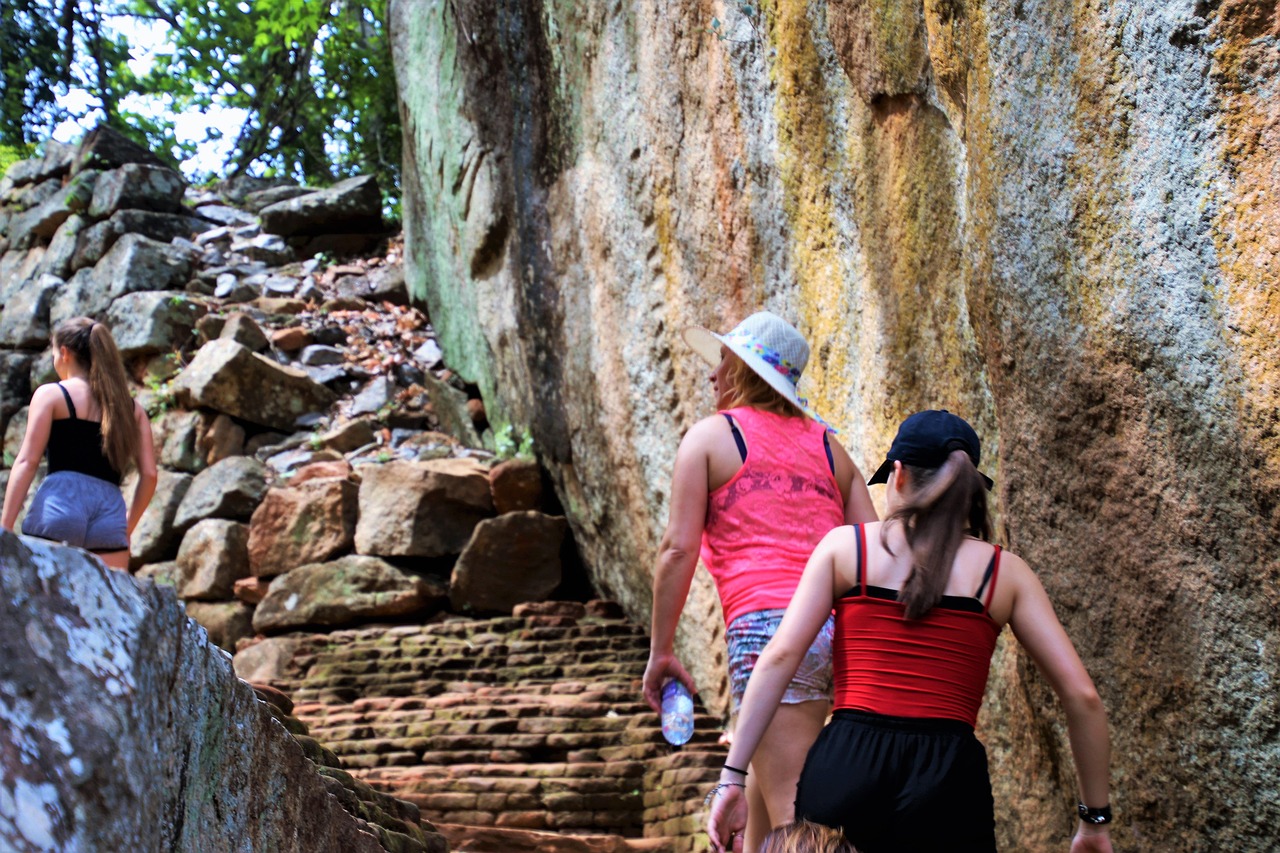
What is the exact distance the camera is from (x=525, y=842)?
6.66 m

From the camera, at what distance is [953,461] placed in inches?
111

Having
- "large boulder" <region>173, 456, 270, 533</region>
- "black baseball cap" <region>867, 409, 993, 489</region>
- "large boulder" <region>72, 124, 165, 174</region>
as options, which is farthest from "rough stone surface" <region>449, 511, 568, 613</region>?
"large boulder" <region>72, 124, 165, 174</region>

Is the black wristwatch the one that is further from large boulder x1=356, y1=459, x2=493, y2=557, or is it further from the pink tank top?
large boulder x1=356, y1=459, x2=493, y2=557

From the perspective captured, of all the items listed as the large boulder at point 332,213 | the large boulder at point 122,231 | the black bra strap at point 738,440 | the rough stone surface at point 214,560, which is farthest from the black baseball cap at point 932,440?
the large boulder at point 332,213

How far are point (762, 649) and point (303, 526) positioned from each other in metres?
9.12

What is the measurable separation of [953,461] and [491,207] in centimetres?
922

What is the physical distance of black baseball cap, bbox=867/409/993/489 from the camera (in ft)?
9.26

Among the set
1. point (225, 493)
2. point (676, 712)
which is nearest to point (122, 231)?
point (225, 493)

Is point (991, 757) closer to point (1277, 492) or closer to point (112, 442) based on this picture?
point (1277, 492)

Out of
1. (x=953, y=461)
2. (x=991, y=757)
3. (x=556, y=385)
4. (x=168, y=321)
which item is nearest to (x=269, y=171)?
(x=168, y=321)

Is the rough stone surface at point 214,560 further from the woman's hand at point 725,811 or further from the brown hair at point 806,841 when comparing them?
the brown hair at point 806,841

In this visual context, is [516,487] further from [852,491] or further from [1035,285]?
[852,491]

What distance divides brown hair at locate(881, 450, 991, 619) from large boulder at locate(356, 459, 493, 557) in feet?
28.9

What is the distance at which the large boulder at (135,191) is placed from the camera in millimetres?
Result: 17875
